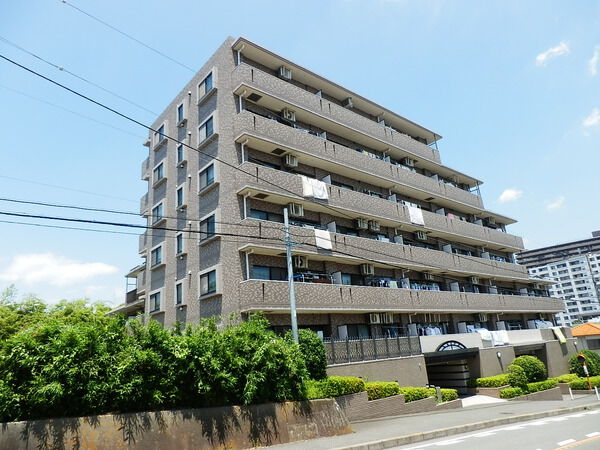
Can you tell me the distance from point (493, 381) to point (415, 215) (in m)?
12.0

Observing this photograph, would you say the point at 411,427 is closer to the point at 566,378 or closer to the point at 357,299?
the point at 357,299

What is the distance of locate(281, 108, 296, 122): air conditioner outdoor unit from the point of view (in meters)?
26.1

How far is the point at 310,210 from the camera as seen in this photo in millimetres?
25062

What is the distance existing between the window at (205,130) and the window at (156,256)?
26.0 feet

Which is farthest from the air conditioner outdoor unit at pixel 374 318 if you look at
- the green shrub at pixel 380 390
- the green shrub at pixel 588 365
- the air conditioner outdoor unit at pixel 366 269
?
the green shrub at pixel 588 365

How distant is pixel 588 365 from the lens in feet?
115

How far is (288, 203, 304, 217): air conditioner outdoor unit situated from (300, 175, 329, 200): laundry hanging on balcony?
0.70m

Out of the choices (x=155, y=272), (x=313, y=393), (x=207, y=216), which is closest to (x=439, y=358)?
(x=313, y=393)

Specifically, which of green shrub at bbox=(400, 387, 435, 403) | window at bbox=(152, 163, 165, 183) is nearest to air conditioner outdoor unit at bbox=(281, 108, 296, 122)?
window at bbox=(152, 163, 165, 183)

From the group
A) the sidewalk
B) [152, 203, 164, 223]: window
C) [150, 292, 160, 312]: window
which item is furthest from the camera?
[152, 203, 164, 223]: window

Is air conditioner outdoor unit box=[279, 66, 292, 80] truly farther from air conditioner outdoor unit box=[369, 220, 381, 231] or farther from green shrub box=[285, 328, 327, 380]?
green shrub box=[285, 328, 327, 380]

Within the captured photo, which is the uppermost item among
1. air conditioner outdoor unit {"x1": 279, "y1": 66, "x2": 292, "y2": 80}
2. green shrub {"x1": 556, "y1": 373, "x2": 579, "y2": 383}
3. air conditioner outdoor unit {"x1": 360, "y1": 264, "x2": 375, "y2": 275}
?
air conditioner outdoor unit {"x1": 279, "y1": 66, "x2": 292, "y2": 80}

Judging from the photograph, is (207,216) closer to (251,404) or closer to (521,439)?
(251,404)

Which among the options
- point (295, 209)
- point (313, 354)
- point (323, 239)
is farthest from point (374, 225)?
point (313, 354)
